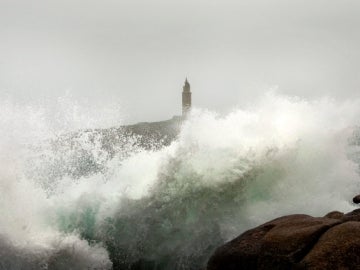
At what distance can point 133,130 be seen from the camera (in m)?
122

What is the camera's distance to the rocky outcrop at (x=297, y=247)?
8.45 meters

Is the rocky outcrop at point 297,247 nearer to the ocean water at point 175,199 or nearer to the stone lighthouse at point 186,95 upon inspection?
the ocean water at point 175,199

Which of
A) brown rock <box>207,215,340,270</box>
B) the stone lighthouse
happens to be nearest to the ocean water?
brown rock <box>207,215,340,270</box>

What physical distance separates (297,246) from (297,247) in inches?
1.4

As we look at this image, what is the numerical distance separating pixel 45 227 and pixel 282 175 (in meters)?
10.4

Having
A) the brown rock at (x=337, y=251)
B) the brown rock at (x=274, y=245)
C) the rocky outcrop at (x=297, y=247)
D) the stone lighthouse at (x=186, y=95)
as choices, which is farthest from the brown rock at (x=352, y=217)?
the stone lighthouse at (x=186, y=95)

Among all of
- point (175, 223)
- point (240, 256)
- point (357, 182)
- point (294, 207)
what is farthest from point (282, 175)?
point (240, 256)

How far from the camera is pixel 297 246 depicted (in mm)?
9297

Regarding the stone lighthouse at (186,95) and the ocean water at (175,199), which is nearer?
the ocean water at (175,199)

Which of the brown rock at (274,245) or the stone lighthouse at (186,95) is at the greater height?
the stone lighthouse at (186,95)

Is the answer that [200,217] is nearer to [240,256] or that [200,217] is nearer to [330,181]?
[330,181]

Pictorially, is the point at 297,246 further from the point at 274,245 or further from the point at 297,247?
the point at 274,245

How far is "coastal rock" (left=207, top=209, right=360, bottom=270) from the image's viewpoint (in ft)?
27.7

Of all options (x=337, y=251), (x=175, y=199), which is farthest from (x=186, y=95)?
(x=337, y=251)
